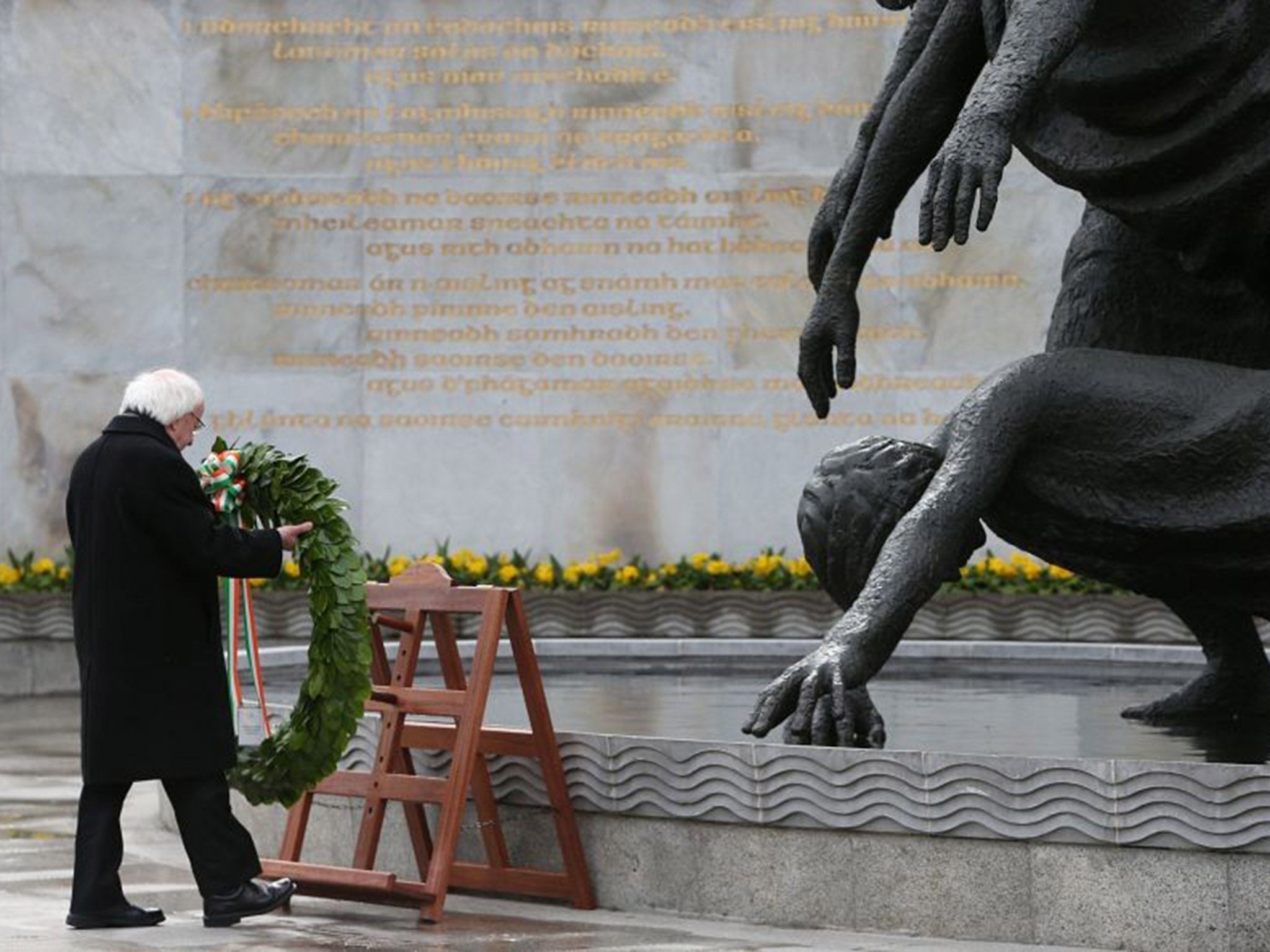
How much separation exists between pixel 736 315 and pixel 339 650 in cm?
981

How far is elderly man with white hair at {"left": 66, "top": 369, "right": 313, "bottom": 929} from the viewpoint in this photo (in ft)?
22.1

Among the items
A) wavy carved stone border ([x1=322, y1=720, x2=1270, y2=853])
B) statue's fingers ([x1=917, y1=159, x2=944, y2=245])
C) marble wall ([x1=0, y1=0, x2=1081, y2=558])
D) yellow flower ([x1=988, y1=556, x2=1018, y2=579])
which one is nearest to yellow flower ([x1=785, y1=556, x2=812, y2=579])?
marble wall ([x1=0, y1=0, x2=1081, y2=558])

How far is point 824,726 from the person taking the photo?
646 centimetres

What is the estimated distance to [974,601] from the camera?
15.3 m

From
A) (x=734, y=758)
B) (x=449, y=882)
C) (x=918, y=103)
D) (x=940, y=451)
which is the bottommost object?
(x=449, y=882)

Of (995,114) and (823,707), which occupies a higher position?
(995,114)

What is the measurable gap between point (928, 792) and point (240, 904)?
6.00ft

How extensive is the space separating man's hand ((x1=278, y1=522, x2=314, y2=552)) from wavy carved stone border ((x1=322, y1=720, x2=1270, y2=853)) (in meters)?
0.91

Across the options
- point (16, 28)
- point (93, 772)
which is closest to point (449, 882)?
point (93, 772)

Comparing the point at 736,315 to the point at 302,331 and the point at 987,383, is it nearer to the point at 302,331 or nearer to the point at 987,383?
the point at 302,331

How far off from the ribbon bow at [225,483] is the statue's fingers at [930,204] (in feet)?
7.02

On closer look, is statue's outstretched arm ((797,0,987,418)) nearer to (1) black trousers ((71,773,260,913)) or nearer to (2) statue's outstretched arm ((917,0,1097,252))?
(2) statue's outstretched arm ((917,0,1097,252))

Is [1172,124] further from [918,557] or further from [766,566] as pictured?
[766,566]

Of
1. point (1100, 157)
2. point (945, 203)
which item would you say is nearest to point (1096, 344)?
point (1100, 157)
